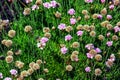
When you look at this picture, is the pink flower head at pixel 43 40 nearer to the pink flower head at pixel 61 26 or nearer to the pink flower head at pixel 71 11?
the pink flower head at pixel 61 26

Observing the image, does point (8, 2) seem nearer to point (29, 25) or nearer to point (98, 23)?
point (29, 25)

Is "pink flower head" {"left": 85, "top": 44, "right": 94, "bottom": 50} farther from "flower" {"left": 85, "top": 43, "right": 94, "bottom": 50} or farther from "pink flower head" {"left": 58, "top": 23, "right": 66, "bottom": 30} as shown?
"pink flower head" {"left": 58, "top": 23, "right": 66, "bottom": 30}

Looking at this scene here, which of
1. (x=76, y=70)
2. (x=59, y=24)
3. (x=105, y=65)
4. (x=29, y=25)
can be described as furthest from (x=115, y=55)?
(x=29, y=25)

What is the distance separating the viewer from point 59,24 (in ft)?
13.1

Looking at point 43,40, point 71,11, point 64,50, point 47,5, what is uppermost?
point 47,5

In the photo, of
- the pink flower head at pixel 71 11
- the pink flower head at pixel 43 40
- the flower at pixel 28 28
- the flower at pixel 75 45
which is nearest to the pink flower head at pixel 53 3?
the pink flower head at pixel 71 11

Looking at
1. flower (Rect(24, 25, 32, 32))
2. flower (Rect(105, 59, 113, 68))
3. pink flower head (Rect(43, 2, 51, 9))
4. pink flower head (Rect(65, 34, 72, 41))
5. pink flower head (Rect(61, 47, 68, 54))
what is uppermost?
pink flower head (Rect(43, 2, 51, 9))

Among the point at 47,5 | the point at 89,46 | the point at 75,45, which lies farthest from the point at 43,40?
the point at 47,5

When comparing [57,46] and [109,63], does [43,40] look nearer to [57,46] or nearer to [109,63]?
[57,46]

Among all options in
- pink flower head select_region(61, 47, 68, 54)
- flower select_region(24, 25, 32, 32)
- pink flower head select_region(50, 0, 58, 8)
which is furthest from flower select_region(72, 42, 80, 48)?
pink flower head select_region(50, 0, 58, 8)

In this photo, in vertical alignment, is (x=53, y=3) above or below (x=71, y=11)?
above

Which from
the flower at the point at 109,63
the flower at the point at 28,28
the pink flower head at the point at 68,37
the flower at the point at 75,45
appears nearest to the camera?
the flower at the point at 109,63

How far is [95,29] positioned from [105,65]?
464 millimetres

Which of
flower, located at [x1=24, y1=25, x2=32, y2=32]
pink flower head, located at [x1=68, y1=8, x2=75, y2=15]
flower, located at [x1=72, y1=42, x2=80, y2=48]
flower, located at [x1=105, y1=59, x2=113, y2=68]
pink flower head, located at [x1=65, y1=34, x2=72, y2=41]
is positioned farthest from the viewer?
pink flower head, located at [x1=68, y1=8, x2=75, y2=15]
